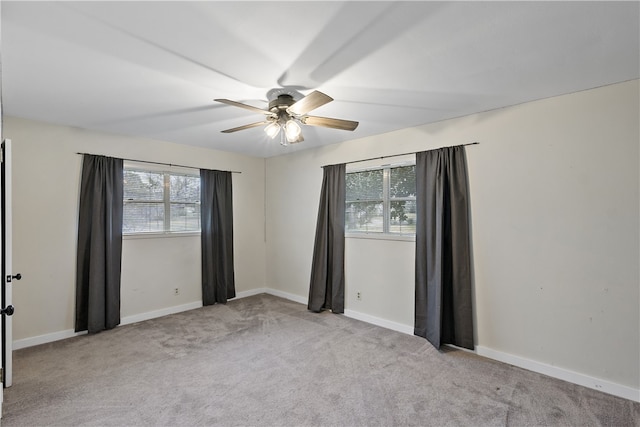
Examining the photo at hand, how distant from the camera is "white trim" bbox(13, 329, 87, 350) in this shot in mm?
3182

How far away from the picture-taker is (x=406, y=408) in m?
2.23

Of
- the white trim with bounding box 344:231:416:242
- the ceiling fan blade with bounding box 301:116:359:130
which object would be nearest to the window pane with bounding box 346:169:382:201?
the white trim with bounding box 344:231:416:242

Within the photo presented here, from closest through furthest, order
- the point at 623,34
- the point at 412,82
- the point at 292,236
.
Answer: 1. the point at 623,34
2. the point at 412,82
3. the point at 292,236

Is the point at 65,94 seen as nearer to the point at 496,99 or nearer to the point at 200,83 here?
the point at 200,83

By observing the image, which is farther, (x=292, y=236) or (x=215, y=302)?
(x=292, y=236)

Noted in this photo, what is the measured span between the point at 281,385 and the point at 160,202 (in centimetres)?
305

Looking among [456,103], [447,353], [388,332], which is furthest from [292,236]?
[456,103]

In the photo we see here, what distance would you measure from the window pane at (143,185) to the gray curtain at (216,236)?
1.89ft

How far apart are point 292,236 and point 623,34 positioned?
4189 mm

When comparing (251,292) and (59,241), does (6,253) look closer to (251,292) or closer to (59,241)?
(59,241)

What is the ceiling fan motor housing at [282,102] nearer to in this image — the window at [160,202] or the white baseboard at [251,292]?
the window at [160,202]

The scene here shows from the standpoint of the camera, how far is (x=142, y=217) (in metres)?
4.12

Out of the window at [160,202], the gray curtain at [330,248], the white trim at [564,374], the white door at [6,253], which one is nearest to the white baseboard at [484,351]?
the white trim at [564,374]

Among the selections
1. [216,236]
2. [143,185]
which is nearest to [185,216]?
[216,236]
